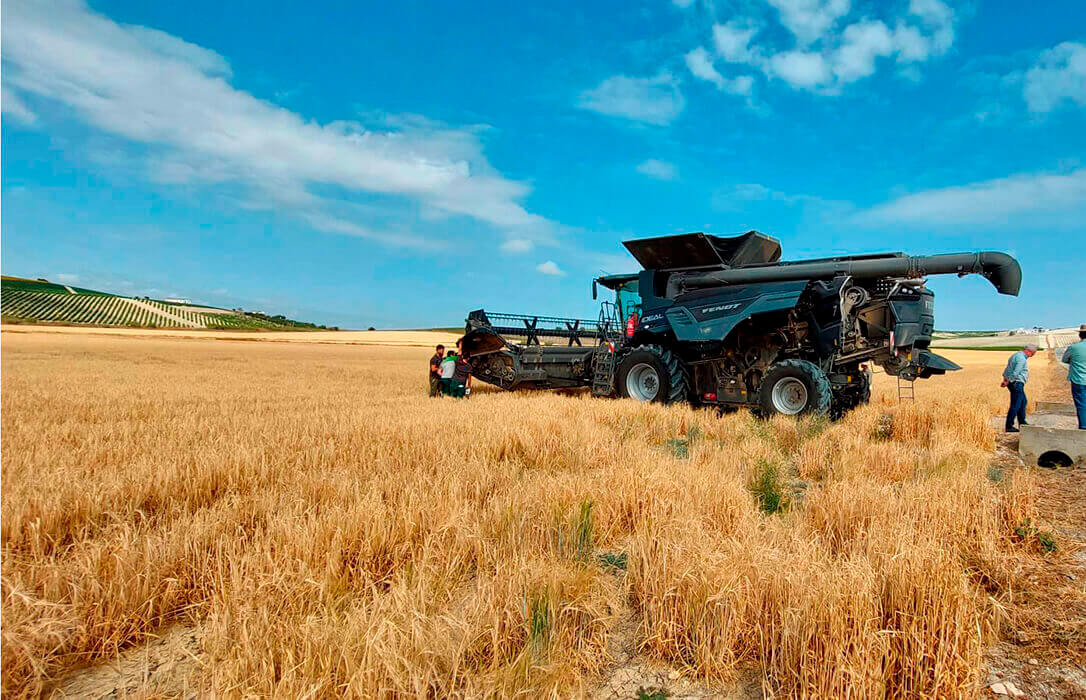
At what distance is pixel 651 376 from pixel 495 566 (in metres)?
8.26

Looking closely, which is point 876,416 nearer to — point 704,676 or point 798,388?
point 798,388

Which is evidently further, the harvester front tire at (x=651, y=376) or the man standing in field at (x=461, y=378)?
the man standing in field at (x=461, y=378)

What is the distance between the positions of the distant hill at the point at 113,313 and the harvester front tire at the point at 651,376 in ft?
255

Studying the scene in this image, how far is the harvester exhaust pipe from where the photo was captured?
812cm

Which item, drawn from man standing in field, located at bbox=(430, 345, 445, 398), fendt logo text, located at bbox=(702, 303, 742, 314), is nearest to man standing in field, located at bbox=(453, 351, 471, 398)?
man standing in field, located at bbox=(430, 345, 445, 398)

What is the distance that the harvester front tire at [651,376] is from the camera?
33.2 feet

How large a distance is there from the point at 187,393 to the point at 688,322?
10.3 m

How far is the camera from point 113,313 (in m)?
78.9

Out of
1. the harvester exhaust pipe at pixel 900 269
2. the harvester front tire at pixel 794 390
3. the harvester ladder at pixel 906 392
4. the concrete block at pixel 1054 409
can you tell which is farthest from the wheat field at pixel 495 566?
the concrete block at pixel 1054 409

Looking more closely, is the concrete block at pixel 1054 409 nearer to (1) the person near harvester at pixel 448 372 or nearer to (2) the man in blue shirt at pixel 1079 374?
(2) the man in blue shirt at pixel 1079 374

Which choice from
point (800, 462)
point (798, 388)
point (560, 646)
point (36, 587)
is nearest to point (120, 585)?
point (36, 587)

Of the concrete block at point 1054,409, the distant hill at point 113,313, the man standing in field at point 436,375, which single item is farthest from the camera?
the distant hill at point 113,313

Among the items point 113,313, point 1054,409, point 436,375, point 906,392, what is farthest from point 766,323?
point 113,313

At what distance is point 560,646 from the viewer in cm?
213
